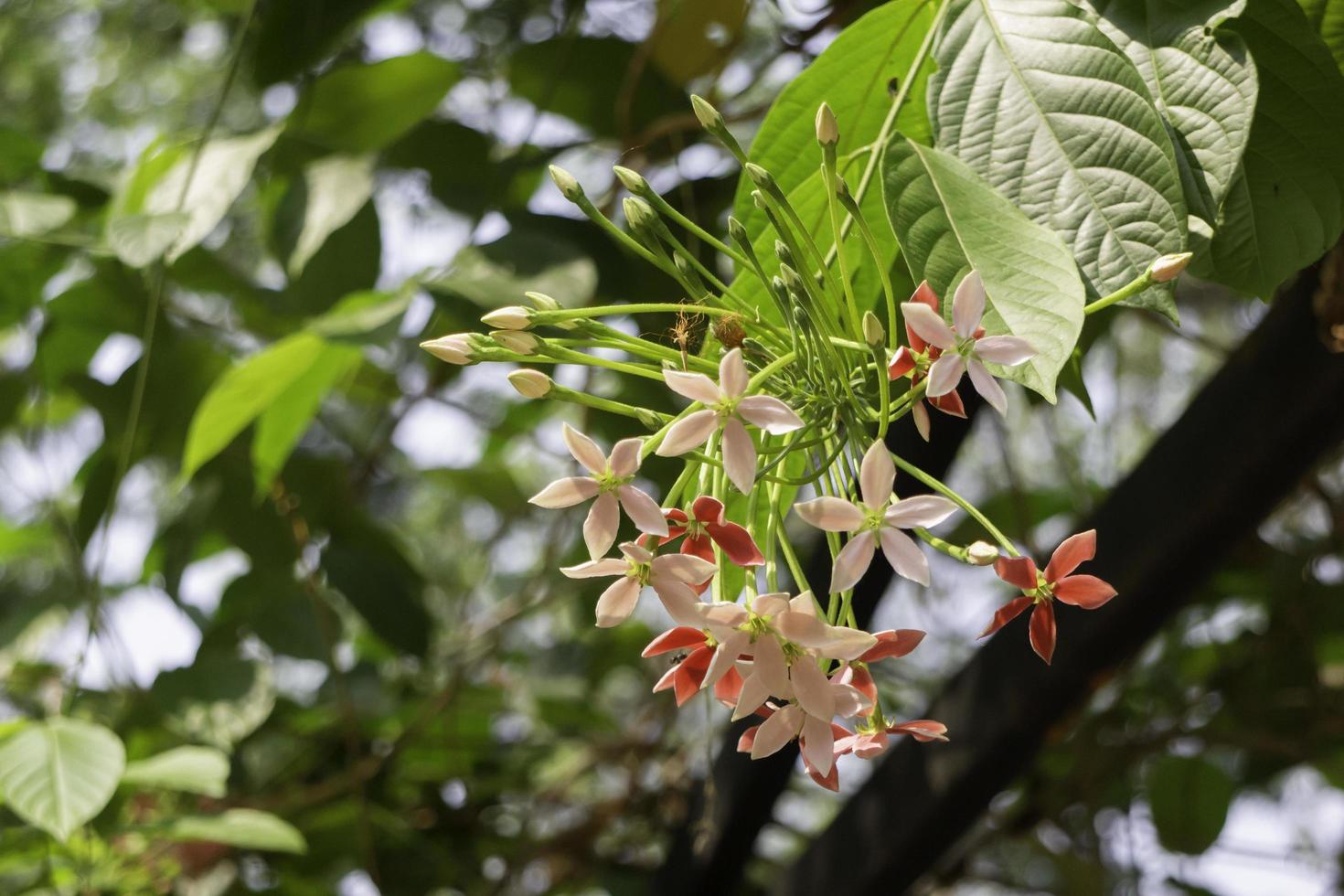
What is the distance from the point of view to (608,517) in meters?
0.35

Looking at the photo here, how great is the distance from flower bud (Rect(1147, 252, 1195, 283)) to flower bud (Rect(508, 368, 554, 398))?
0.19 m

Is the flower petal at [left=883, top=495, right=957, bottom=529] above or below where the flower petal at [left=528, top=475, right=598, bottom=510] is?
above

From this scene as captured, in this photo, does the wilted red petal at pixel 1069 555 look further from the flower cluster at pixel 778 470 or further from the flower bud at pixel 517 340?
the flower bud at pixel 517 340

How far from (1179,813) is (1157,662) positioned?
0.17 metres

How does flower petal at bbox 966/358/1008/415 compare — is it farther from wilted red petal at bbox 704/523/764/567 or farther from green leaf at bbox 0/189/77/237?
green leaf at bbox 0/189/77/237

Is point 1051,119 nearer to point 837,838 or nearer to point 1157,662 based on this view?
point 837,838

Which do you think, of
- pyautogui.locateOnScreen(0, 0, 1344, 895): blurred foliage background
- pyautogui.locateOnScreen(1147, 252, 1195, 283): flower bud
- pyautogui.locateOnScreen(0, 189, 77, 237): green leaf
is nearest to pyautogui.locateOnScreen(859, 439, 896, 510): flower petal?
pyautogui.locateOnScreen(1147, 252, 1195, 283): flower bud

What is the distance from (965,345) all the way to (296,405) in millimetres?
581

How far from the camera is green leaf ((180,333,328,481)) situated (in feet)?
2.43

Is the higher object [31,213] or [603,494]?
[603,494]

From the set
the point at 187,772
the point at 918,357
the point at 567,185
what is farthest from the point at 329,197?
the point at 918,357

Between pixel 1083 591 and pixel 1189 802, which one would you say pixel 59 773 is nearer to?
pixel 1083 591

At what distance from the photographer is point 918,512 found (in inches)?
13.4

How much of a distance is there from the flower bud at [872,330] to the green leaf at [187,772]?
625 mm
